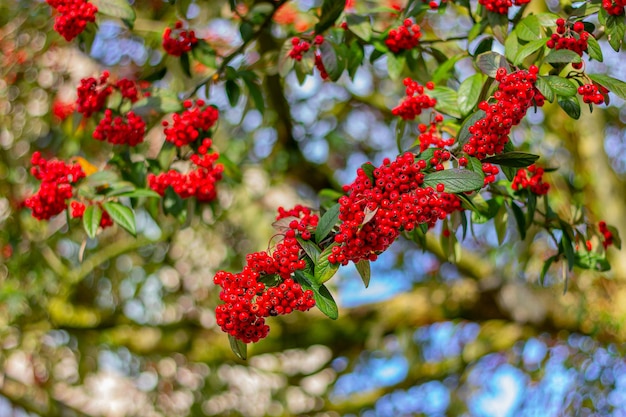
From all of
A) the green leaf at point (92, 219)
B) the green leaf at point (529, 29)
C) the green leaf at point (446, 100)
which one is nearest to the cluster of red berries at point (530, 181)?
the green leaf at point (446, 100)

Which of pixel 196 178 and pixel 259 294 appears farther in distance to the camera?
pixel 196 178

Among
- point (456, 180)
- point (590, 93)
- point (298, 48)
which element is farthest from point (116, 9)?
point (590, 93)

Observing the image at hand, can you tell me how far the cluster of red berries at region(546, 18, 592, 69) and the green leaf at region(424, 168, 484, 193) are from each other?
17.4 inches

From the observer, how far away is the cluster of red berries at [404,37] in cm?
210

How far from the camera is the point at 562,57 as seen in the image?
161 centimetres

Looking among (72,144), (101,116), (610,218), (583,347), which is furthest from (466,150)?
(610,218)

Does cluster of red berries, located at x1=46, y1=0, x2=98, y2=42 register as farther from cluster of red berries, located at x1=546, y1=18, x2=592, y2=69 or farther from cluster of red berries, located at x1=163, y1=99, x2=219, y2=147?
cluster of red berries, located at x1=546, y1=18, x2=592, y2=69

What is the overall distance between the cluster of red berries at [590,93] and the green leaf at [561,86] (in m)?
0.07

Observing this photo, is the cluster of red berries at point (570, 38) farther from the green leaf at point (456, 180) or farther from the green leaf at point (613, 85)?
the green leaf at point (456, 180)

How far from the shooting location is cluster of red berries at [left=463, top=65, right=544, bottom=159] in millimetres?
1460

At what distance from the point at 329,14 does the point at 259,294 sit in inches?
38.9

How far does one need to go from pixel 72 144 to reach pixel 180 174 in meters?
1.49

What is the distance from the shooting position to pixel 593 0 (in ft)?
5.92

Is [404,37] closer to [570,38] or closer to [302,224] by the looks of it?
[570,38]
